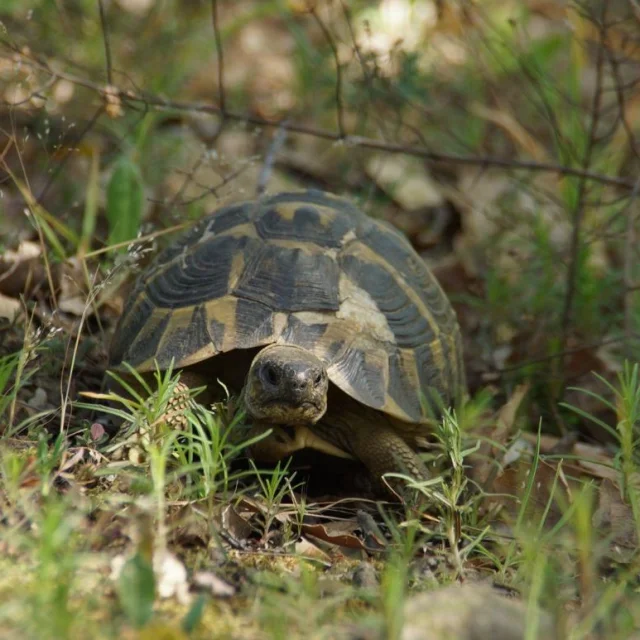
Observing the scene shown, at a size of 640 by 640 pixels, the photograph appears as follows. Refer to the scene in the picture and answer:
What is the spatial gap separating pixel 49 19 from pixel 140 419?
4058 mm

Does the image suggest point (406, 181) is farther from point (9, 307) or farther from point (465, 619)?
point (465, 619)

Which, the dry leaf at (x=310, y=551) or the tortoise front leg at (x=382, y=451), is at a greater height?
the tortoise front leg at (x=382, y=451)

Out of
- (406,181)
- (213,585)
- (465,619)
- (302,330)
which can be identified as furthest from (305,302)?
(406,181)

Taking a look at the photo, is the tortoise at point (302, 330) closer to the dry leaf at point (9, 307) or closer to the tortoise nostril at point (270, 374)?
the tortoise nostril at point (270, 374)

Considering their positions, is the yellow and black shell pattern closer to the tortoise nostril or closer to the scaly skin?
the scaly skin

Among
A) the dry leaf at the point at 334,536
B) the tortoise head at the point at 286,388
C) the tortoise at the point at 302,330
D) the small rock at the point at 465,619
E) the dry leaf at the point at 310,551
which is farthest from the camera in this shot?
the tortoise at the point at 302,330

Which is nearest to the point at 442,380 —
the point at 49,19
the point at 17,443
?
the point at 17,443

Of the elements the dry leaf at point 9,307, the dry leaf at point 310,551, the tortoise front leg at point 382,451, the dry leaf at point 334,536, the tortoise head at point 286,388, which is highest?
the dry leaf at point 9,307

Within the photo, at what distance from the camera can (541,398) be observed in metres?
4.36

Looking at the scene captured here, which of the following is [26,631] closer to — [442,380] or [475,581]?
[475,581]

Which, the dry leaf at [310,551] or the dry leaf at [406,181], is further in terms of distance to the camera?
the dry leaf at [406,181]

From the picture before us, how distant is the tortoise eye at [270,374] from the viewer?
295 centimetres

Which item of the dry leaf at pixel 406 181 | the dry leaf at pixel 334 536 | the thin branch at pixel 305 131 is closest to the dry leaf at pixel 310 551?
the dry leaf at pixel 334 536

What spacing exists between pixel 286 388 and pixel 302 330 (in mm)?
377
